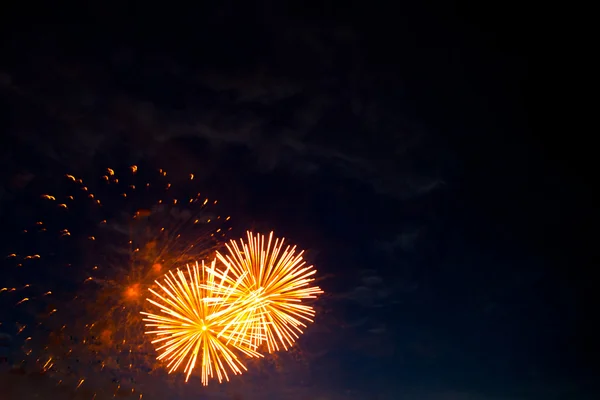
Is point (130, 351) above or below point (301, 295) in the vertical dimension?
below

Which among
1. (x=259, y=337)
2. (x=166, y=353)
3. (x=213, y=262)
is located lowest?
(x=166, y=353)

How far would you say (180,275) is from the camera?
64.6 ft

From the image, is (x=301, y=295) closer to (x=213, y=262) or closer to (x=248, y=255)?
(x=248, y=255)

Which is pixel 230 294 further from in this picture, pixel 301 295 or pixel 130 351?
pixel 130 351

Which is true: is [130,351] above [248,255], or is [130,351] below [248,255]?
below

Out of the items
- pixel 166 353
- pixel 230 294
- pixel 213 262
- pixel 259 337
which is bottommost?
pixel 166 353

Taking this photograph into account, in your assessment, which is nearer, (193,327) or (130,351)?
(193,327)

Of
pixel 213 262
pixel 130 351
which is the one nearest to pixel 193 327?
pixel 213 262

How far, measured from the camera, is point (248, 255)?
1992 cm

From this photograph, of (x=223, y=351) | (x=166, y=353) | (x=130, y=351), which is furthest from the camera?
(x=130, y=351)

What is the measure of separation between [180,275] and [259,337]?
4.93m

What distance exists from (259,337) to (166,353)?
13.8 ft

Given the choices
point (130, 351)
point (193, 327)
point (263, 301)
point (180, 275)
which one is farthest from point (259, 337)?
point (130, 351)

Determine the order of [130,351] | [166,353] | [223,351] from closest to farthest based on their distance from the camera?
[166,353], [223,351], [130,351]
